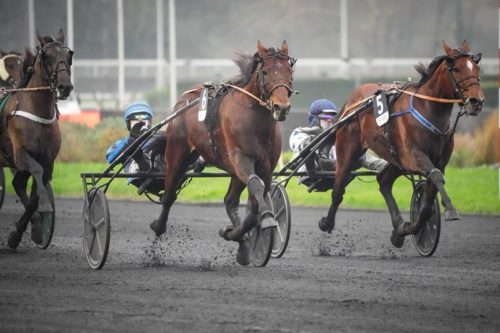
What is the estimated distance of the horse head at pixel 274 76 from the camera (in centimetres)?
946

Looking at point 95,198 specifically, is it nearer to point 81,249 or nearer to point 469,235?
point 81,249

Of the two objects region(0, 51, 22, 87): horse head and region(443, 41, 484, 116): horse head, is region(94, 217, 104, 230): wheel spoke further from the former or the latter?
region(0, 51, 22, 87): horse head

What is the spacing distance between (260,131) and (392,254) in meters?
2.19

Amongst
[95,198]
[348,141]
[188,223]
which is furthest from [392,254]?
[188,223]

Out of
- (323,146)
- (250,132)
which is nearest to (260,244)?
(250,132)

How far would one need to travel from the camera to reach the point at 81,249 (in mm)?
11688

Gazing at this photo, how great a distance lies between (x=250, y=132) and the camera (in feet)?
32.2

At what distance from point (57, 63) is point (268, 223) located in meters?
2.68

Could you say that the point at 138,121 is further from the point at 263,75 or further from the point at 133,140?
the point at 263,75

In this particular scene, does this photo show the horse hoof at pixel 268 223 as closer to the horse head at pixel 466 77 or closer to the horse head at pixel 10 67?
the horse head at pixel 466 77

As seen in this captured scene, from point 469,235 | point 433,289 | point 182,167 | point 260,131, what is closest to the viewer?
point 433,289

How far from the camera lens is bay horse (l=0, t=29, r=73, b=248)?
35.7 feet

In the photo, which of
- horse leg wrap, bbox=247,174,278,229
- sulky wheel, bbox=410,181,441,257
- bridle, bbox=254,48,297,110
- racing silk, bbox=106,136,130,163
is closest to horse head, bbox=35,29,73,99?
Result: racing silk, bbox=106,136,130,163

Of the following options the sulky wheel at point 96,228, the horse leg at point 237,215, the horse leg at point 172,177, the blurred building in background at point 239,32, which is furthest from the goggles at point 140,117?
the blurred building in background at point 239,32
